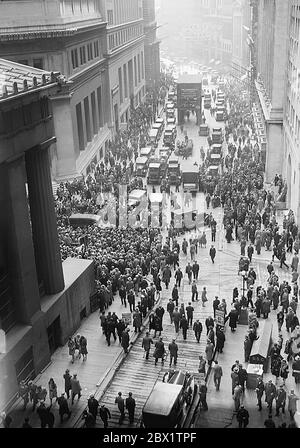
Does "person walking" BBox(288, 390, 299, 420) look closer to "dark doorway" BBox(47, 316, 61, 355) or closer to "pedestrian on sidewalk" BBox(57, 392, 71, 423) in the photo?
"pedestrian on sidewalk" BBox(57, 392, 71, 423)

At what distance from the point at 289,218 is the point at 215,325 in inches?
521

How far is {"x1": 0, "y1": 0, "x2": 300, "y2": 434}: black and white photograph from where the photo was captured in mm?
19484

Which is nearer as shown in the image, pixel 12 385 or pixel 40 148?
pixel 12 385

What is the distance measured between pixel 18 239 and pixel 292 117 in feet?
90.9

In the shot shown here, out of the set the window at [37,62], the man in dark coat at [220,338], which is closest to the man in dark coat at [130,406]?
the man in dark coat at [220,338]

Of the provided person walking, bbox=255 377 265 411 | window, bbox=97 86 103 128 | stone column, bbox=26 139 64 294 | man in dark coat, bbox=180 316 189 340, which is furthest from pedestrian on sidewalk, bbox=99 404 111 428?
window, bbox=97 86 103 128

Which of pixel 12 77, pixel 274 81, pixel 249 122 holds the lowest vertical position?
pixel 249 122

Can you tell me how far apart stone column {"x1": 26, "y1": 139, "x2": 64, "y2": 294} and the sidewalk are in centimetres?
259

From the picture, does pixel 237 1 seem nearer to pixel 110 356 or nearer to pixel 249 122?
pixel 249 122

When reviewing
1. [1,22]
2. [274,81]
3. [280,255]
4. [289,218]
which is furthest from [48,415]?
[274,81]

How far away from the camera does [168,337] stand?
2453 cm

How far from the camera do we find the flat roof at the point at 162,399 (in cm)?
1750

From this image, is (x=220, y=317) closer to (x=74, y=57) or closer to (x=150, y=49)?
(x=74, y=57)

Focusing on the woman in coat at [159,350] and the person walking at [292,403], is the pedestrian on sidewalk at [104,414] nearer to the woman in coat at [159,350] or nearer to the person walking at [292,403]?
the woman in coat at [159,350]
